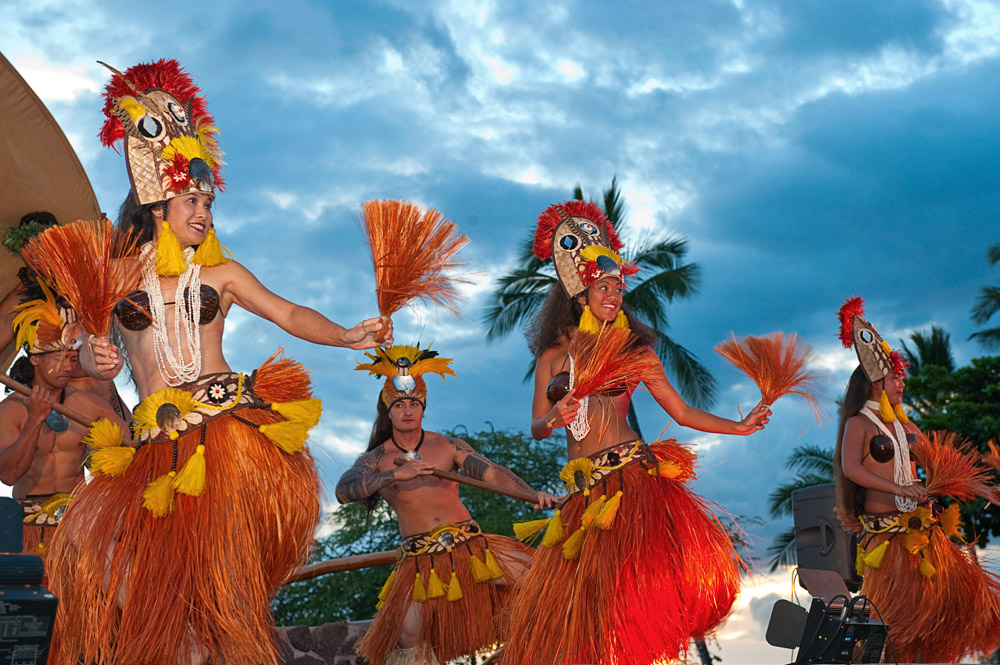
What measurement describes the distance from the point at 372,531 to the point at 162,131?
9526 mm

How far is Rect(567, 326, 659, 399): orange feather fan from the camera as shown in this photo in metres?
3.83

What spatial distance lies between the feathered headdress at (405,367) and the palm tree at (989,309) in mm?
16184

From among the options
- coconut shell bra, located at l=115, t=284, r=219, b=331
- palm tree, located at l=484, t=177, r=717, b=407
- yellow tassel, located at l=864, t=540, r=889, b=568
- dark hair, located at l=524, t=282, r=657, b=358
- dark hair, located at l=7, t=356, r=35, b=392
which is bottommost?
yellow tassel, located at l=864, t=540, r=889, b=568

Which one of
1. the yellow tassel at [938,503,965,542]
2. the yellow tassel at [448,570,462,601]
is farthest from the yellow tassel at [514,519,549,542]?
the yellow tassel at [938,503,965,542]

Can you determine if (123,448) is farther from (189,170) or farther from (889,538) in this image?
(889,538)

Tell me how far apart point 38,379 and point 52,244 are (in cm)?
162

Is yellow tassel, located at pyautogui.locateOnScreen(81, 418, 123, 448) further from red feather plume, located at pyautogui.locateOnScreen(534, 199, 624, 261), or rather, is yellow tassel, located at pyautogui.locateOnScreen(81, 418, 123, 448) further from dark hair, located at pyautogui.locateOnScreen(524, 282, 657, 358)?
red feather plume, located at pyautogui.locateOnScreen(534, 199, 624, 261)

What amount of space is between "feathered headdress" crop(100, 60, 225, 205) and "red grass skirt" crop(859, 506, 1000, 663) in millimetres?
4095

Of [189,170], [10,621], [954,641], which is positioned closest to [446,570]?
[189,170]

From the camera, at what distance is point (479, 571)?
491cm

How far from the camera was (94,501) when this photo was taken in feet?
10.1

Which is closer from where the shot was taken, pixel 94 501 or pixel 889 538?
pixel 94 501

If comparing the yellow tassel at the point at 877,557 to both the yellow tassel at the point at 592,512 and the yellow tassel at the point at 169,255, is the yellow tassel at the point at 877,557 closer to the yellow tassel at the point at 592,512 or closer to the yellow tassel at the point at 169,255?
the yellow tassel at the point at 592,512

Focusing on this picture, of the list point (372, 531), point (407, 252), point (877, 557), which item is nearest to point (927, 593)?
point (877, 557)
